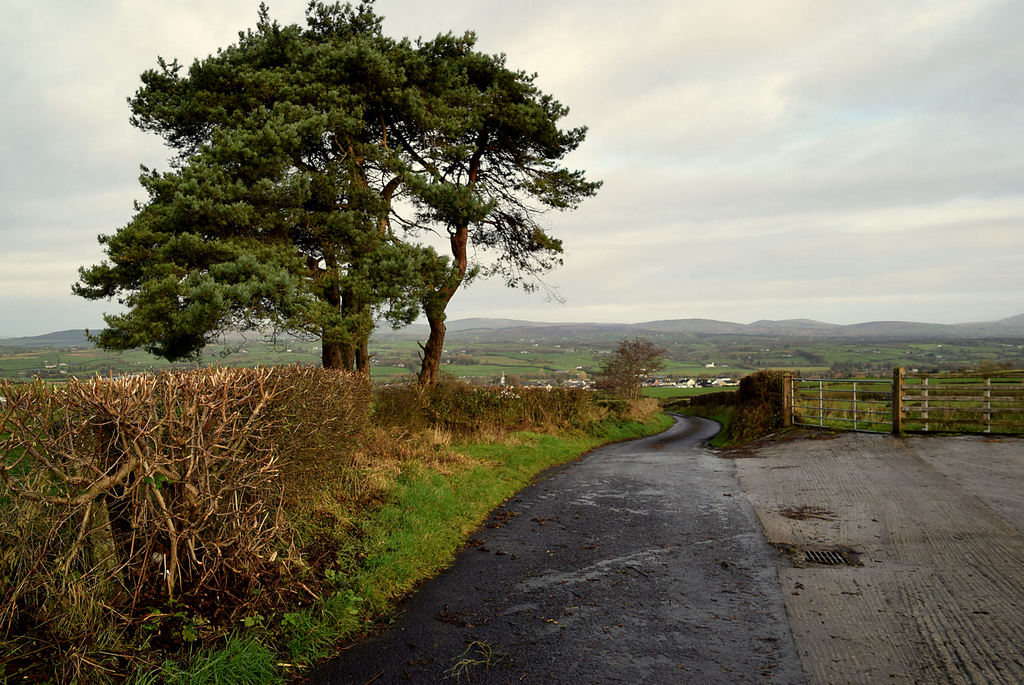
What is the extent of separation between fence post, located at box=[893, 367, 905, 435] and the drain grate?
36.7 ft

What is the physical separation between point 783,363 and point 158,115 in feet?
342

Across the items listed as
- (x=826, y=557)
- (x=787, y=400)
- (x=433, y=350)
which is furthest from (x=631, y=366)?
(x=826, y=557)

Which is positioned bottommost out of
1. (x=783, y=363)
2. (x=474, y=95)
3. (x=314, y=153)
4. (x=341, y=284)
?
(x=783, y=363)

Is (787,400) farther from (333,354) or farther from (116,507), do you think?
(116,507)

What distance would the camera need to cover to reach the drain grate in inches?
247

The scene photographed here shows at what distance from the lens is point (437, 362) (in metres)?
21.0

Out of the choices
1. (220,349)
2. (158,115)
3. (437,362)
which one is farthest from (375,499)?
(158,115)

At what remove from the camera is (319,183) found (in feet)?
55.7

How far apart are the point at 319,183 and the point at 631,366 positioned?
5075cm

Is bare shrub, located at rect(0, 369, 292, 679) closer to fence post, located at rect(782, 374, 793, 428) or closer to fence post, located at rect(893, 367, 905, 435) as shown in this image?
fence post, located at rect(893, 367, 905, 435)

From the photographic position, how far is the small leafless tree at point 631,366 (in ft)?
206

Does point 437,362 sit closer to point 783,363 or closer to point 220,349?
point 220,349

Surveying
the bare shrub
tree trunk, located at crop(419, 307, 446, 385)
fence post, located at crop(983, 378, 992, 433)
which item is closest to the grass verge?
the bare shrub

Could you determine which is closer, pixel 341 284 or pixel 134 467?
pixel 134 467
